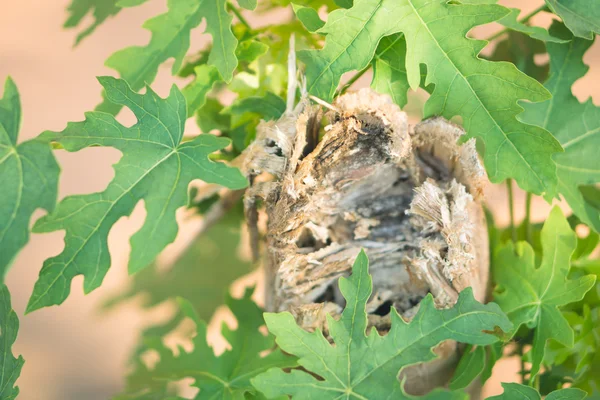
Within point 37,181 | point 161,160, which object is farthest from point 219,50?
point 37,181

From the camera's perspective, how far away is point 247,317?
2.80 ft

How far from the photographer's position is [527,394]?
22.9 inches

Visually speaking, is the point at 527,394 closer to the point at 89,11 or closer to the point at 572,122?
the point at 572,122

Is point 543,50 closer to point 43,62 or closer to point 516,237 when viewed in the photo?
point 516,237

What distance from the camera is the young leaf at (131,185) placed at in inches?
Result: 23.1

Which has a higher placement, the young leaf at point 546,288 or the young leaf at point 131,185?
the young leaf at point 131,185

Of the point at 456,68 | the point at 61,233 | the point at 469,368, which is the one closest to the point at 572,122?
the point at 456,68

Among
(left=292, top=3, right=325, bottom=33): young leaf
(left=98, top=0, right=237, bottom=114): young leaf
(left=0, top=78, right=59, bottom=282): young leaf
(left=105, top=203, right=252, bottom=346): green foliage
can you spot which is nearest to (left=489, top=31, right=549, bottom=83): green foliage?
(left=292, top=3, right=325, bottom=33): young leaf

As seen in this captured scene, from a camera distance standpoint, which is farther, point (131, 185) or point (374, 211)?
point (374, 211)

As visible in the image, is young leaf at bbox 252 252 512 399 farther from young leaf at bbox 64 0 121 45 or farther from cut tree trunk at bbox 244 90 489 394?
young leaf at bbox 64 0 121 45

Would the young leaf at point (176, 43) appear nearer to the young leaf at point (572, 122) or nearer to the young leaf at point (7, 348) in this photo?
the young leaf at point (7, 348)

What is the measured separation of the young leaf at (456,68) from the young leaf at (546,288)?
14cm

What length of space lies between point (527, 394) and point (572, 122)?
0.39 metres

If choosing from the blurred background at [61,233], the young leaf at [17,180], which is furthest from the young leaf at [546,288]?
the young leaf at [17,180]
